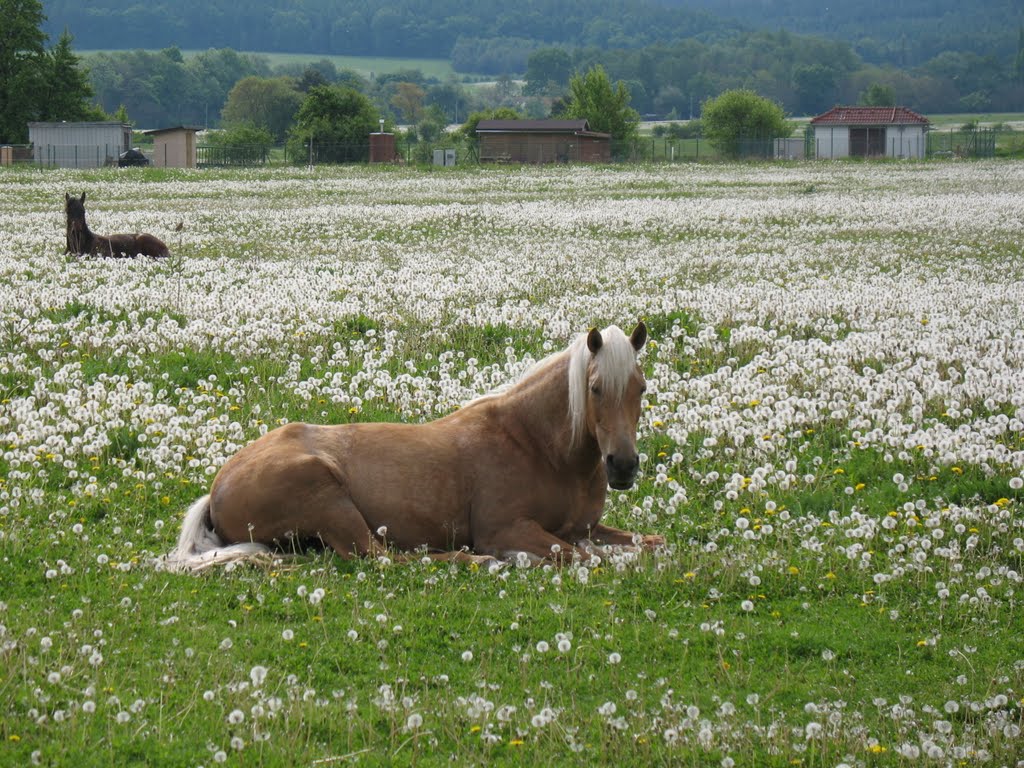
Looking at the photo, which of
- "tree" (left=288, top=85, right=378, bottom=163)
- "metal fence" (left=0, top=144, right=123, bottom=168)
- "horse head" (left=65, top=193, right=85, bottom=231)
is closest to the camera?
"horse head" (left=65, top=193, right=85, bottom=231)

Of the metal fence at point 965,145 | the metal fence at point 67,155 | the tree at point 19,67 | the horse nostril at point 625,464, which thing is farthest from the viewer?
the tree at point 19,67

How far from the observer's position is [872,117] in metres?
132

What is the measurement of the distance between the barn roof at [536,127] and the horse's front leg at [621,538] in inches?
3909

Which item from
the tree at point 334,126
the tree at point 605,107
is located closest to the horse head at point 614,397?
the tree at point 334,126

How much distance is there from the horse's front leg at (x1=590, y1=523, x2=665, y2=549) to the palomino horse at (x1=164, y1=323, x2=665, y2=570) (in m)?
0.01

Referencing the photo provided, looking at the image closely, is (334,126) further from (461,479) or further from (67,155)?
(461,479)

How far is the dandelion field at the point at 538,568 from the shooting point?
594cm

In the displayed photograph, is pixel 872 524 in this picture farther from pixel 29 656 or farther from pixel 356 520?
pixel 29 656

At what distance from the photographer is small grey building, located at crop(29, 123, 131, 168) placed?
9106 cm

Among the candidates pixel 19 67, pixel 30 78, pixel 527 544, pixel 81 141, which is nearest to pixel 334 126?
pixel 81 141

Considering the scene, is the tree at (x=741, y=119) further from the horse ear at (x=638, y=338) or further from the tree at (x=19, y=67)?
the horse ear at (x=638, y=338)

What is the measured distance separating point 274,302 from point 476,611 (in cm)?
1167

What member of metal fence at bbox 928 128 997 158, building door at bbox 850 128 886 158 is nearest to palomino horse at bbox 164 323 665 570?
metal fence at bbox 928 128 997 158

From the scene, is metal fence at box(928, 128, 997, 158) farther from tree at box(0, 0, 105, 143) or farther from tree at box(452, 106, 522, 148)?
tree at box(0, 0, 105, 143)
